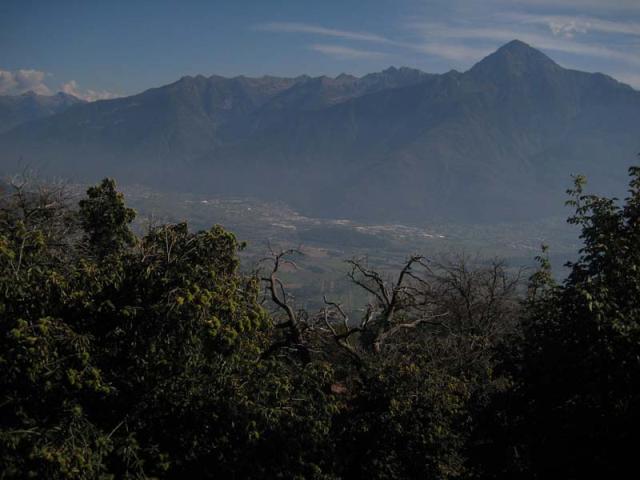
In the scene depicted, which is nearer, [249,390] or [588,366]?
[588,366]

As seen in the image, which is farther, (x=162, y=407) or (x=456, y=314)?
(x=456, y=314)

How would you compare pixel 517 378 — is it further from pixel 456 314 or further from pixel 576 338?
pixel 456 314

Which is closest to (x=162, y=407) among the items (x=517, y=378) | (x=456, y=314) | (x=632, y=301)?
(x=517, y=378)

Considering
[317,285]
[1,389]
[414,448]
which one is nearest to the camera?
[1,389]

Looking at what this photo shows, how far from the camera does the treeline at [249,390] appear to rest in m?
8.21

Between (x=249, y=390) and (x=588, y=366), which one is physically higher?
(x=588, y=366)

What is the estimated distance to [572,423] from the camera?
8.80 metres

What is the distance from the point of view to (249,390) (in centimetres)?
988

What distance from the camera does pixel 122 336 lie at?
30.3 ft

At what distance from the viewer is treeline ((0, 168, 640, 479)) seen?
26.9 ft

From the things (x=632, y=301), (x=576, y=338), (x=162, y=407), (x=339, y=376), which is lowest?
(x=339, y=376)

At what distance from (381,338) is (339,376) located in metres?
1.74

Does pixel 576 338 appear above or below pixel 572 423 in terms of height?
above

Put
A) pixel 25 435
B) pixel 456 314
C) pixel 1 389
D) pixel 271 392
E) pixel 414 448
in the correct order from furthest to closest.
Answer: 1. pixel 456 314
2. pixel 414 448
3. pixel 271 392
4. pixel 1 389
5. pixel 25 435
